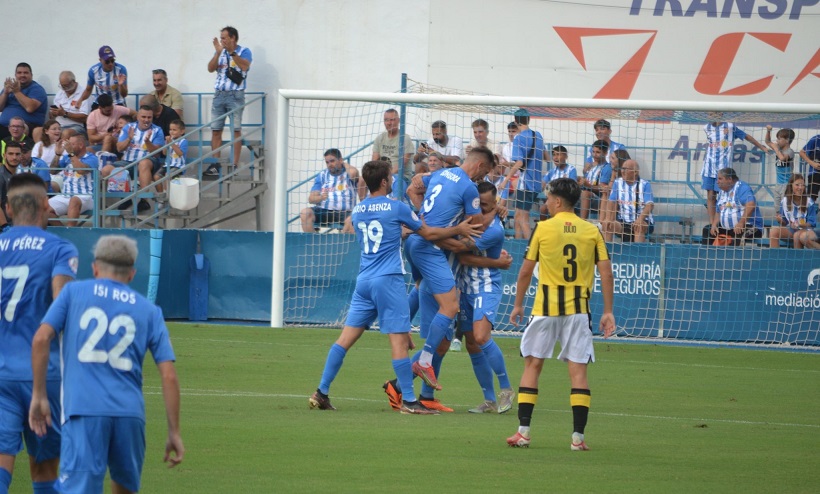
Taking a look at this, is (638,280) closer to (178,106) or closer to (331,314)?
(331,314)

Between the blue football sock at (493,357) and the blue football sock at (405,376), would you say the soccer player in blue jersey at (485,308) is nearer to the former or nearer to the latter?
the blue football sock at (493,357)

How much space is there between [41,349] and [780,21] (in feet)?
64.7

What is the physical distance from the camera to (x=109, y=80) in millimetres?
23516

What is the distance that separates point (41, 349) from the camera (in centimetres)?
532

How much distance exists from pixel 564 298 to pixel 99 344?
4.23 metres

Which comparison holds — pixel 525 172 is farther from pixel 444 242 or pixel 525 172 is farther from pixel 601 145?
pixel 444 242

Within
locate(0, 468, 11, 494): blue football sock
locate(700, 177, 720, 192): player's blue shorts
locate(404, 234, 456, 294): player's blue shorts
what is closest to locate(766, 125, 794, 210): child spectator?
locate(700, 177, 720, 192): player's blue shorts

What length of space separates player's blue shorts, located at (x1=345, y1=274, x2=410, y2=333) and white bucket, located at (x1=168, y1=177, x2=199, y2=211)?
38.3ft

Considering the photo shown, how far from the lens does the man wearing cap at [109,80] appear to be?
919 inches

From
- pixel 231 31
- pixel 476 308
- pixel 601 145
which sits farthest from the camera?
pixel 231 31

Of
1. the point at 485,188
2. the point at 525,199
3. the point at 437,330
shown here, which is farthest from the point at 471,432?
the point at 525,199

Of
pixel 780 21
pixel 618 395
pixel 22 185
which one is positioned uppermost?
pixel 780 21

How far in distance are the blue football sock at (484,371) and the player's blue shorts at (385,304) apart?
0.79 meters

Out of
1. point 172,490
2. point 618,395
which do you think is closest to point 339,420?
point 172,490
